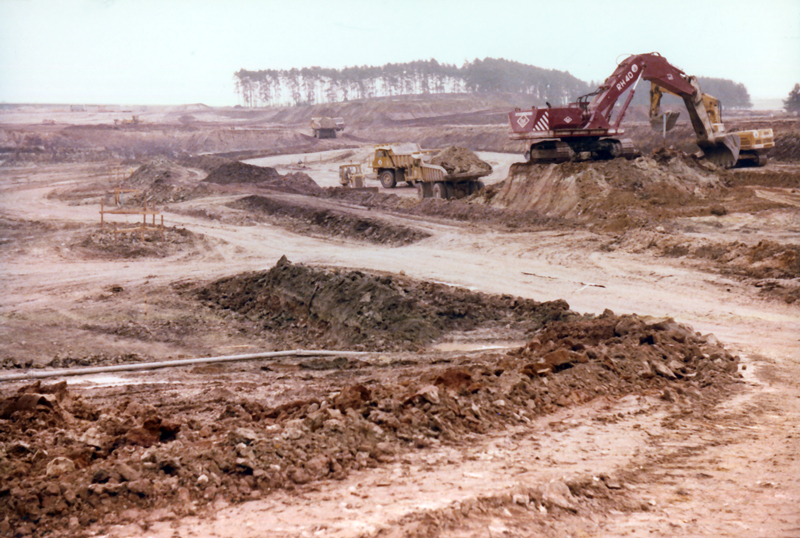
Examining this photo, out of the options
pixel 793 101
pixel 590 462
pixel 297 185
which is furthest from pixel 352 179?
pixel 793 101

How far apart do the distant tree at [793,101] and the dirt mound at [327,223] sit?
154 feet

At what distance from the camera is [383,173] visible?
32.4 metres

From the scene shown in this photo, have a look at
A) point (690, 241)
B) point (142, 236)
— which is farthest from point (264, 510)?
point (142, 236)

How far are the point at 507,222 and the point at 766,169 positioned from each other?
553 inches

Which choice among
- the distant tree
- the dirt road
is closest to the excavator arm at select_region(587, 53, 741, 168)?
the dirt road

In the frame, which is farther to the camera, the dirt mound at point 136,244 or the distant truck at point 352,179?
the distant truck at point 352,179

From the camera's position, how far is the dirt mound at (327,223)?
67.0 feet

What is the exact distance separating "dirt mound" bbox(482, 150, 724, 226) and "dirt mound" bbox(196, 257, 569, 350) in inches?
352

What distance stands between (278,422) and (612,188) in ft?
59.5

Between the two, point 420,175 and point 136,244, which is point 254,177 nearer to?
point 420,175

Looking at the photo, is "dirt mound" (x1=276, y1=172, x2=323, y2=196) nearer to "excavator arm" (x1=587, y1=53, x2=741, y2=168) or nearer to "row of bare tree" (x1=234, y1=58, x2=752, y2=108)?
"excavator arm" (x1=587, y1=53, x2=741, y2=168)

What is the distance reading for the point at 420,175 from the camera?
28.0m

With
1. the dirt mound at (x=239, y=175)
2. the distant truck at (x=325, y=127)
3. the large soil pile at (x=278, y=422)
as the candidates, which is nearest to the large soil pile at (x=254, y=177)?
the dirt mound at (x=239, y=175)

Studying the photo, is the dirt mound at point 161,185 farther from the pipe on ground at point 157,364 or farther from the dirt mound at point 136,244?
the pipe on ground at point 157,364
